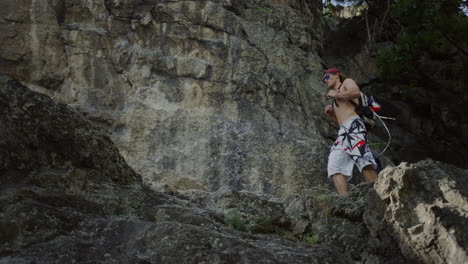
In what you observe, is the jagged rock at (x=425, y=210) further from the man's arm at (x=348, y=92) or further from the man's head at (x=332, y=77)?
the man's head at (x=332, y=77)

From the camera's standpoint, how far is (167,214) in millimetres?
3910

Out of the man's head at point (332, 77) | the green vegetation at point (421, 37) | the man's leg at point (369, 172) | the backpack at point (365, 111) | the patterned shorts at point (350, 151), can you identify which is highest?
the green vegetation at point (421, 37)

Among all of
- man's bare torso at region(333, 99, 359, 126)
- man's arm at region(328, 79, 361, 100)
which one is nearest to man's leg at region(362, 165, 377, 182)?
man's bare torso at region(333, 99, 359, 126)

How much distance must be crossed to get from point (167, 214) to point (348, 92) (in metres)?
3.34

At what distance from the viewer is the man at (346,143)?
618 cm

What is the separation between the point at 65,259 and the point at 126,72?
6375mm

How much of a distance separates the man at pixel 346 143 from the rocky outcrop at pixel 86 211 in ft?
6.17

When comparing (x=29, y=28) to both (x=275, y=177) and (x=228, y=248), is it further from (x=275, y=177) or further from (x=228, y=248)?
(x=228, y=248)

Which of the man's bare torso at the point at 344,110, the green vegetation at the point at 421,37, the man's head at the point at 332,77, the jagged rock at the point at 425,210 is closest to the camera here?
the jagged rock at the point at 425,210

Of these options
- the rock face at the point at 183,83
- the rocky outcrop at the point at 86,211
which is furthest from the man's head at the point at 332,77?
the rocky outcrop at the point at 86,211

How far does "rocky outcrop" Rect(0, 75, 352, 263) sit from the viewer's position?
10.0 feet

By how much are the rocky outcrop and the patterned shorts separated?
1909 mm

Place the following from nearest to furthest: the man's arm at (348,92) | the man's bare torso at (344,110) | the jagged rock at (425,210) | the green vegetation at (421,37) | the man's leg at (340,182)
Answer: the jagged rock at (425,210)
the man's leg at (340,182)
the man's arm at (348,92)
the man's bare torso at (344,110)
the green vegetation at (421,37)

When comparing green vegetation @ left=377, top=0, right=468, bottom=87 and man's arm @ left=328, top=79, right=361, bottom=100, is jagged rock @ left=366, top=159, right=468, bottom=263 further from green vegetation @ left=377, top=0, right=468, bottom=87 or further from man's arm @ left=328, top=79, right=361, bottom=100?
green vegetation @ left=377, top=0, right=468, bottom=87
